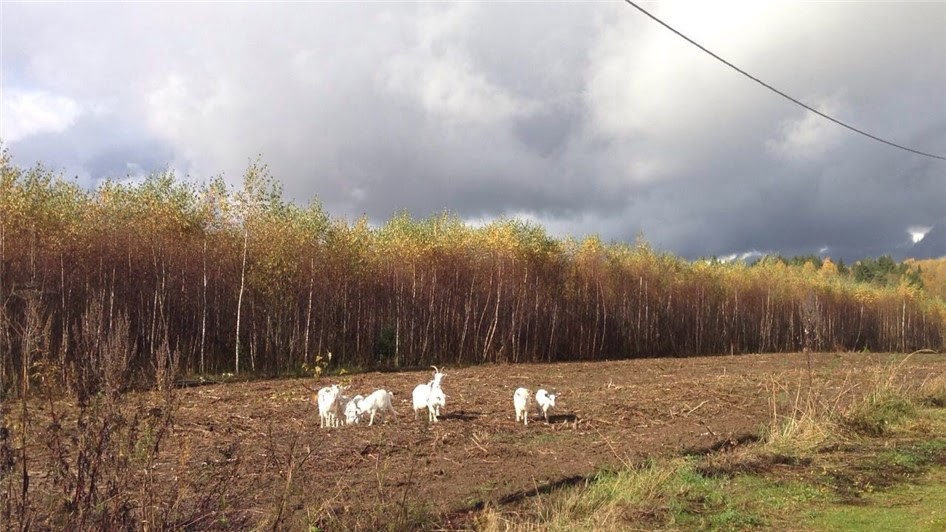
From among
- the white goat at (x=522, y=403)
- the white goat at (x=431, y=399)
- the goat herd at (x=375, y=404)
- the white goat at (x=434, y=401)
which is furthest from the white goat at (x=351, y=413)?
the white goat at (x=522, y=403)

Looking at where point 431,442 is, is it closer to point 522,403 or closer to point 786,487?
point 522,403

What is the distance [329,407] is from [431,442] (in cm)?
228

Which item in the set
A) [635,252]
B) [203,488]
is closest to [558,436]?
[203,488]

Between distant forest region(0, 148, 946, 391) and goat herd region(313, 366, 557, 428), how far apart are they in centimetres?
278

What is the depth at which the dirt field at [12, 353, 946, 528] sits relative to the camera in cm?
686

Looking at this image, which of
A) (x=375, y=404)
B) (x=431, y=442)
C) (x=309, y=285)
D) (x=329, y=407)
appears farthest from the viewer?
(x=309, y=285)

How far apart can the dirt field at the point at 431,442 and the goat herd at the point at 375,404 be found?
30cm

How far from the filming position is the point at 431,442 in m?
10.5

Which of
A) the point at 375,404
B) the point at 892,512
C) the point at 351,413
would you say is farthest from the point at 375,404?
the point at 892,512

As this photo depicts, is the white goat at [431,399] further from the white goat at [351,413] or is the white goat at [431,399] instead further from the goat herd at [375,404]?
the white goat at [351,413]

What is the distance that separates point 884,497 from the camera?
912cm

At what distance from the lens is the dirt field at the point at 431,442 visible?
6.86 meters

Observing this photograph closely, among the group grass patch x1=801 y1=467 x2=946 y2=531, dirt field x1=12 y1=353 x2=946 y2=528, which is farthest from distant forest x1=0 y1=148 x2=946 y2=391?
grass patch x1=801 y1=467 x2=946 y2=531

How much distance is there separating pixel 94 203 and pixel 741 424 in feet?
66.4
